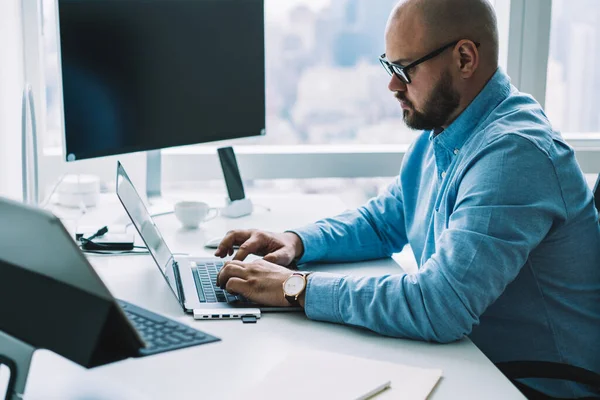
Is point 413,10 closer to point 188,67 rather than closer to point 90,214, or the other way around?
point 188,67

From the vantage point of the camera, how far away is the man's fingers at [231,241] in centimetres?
175

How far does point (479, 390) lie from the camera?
3.73ft

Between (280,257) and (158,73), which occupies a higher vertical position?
(158,73)

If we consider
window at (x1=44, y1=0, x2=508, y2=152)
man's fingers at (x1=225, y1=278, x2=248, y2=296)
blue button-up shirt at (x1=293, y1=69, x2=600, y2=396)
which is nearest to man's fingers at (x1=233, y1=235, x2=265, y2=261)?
blue button-up shirt at (x1=293, y1=69, x2=600, y2=396)

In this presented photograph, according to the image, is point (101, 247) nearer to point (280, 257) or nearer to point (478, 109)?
point (280, 257)

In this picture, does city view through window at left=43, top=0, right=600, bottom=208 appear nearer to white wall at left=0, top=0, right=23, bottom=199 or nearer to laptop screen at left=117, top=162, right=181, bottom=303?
white wall at left=0, top=0, right=23, bottom=199

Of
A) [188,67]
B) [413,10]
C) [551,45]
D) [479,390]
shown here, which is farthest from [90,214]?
[551,45]

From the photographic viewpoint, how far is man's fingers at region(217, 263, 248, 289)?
4.83ft

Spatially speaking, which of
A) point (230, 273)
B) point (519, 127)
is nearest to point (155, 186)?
point (230, 273)

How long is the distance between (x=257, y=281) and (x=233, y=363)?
0.26 meters

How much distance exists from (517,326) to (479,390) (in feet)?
1.21

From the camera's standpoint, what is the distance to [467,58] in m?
1.54

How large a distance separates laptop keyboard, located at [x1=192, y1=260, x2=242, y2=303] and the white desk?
6 cm

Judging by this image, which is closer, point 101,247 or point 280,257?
point 280,257
